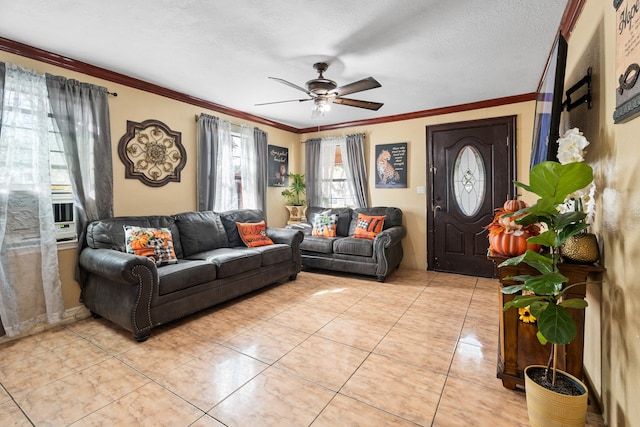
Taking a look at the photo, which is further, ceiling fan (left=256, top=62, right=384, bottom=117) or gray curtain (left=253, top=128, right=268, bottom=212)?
gray curtain (left=253, top=128, right=268, bottom=212)

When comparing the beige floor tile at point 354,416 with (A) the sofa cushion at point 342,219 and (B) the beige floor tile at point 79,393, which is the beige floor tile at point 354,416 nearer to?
(B) the beige floor tile at point 79,393

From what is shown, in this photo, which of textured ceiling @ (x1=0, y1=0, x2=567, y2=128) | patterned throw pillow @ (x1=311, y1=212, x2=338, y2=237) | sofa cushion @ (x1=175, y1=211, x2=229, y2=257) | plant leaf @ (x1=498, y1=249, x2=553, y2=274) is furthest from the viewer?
patterned throw pillow @ (x1=311, y1=212, x2=338, y2=237)

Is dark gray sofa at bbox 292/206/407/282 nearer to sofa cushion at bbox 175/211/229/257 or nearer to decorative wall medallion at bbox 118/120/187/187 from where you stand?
sofa cushion at bbox 175/211/229/257

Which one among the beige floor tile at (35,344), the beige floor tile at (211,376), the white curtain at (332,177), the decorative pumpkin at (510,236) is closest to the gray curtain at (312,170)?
the white curtain at (332,177)

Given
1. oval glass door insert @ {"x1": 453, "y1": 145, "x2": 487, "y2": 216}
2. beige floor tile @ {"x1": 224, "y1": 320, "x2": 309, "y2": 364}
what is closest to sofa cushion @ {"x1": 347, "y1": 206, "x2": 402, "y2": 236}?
oval glass door insert @ {"x1": 453, "y1": 145, "x2": 487, "y2": 216}

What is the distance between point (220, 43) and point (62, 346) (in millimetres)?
2745

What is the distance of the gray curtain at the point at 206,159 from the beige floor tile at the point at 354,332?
239 cm

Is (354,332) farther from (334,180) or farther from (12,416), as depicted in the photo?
(334,180)

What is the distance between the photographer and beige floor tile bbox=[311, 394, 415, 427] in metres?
1.55

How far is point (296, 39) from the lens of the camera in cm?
250

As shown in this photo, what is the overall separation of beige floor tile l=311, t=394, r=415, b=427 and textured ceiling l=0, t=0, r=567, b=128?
2.49 m

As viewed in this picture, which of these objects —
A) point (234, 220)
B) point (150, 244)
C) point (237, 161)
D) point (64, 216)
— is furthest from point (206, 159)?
point (64, 216)

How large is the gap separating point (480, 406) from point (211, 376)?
161 cm

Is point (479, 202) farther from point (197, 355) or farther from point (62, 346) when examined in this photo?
point (62, 346)
